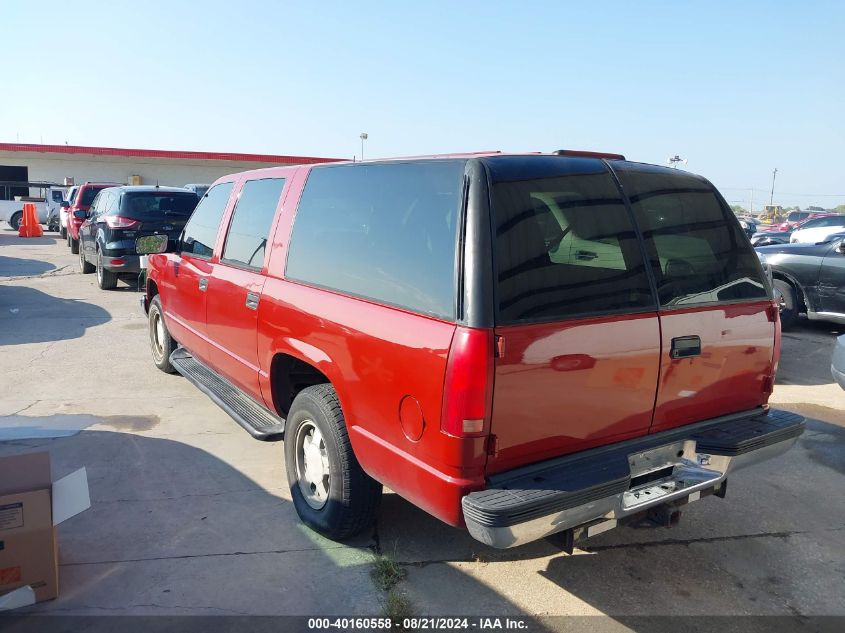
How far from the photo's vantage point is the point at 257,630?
9.36 feet

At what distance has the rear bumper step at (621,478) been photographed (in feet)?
8.31

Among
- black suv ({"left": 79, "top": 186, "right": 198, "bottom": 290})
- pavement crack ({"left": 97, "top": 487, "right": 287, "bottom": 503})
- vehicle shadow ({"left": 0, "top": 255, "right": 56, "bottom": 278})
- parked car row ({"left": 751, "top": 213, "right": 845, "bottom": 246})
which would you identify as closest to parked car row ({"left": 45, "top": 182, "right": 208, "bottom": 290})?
black suv ({"left": 79, "top": 186, "right": 198, "bottom": 290})

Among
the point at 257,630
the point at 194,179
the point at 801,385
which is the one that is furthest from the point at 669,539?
the point at 194,179

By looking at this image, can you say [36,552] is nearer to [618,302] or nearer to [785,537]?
[618,302]

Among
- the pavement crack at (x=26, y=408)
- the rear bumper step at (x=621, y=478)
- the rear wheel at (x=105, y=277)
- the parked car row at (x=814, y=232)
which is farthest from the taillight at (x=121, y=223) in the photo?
the parked car row at (x=814, y=232)

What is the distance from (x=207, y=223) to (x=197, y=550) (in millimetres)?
2662

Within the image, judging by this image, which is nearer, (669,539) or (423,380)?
(423,380)

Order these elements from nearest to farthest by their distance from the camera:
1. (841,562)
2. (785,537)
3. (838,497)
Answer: (841,562) < (785,537) < (838,497)

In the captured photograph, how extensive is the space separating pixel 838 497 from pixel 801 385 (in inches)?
111

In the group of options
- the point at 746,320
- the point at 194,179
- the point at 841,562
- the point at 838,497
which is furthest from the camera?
the point at 194,179

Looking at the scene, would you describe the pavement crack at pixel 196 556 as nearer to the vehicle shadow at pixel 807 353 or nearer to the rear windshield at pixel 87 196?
the vehicle shadow at pixel 807 353

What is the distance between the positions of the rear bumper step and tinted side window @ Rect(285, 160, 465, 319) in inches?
30.0

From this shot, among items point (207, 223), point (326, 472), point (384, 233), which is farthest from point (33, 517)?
point (207, 223)

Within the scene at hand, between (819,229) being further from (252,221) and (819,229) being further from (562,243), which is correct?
(562,243)
